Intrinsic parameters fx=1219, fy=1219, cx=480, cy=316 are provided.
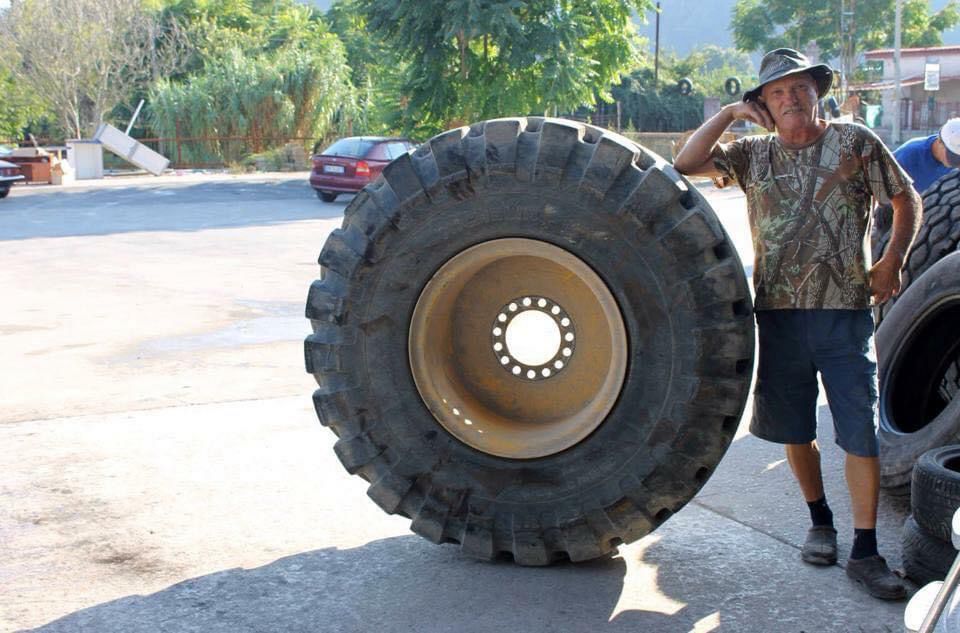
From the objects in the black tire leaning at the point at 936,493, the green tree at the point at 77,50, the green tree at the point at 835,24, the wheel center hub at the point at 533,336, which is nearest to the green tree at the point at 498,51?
the green tree at the point at 77,50

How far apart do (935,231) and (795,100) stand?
1910mm

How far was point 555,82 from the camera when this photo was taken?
30.0 metres

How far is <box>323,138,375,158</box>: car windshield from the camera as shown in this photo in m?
24.6

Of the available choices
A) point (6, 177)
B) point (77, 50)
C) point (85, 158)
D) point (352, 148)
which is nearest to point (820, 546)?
point (352, 148)

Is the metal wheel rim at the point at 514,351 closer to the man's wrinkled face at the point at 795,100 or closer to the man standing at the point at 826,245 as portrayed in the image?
the man standing at the point at 826,245

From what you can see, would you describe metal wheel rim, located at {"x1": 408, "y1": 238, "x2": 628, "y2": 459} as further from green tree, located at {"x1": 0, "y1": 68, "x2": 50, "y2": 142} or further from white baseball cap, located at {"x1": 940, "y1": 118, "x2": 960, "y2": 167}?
green tree, located at {"x1": 0, "y1": 68, "x2": 50, "y2": 142}

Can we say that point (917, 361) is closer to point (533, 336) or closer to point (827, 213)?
point (827, 213)

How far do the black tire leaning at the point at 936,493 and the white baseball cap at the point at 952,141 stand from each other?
2743 millimetres

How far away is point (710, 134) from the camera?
416 centimetres

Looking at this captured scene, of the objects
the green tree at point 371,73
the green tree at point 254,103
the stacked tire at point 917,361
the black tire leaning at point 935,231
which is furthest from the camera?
the green tree at point 254,103

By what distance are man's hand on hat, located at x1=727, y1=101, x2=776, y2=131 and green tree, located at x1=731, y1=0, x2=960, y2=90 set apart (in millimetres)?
60342

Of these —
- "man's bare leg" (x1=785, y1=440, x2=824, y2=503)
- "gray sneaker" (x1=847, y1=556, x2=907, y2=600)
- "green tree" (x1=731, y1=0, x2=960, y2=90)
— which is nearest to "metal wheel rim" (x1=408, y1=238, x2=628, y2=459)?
"man's bare leg" (x1=785, y1=440, x2=824, y2=503)

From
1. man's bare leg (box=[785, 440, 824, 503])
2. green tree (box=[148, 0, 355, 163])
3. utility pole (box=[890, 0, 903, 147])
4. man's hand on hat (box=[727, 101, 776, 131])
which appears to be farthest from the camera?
utility pole (box=[890, 0, 903, 147])

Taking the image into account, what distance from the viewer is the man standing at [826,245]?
4039 mm
